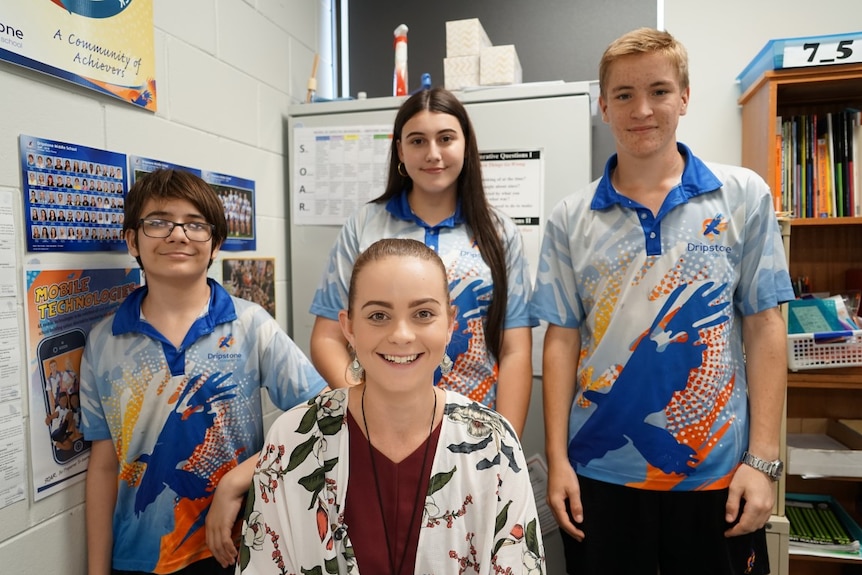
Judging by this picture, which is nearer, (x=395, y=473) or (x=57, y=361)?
(x=395, y=473)

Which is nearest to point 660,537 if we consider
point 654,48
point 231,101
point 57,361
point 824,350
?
point 824,350

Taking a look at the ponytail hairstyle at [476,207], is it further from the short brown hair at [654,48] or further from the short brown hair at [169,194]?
the short brown hair at [169,194]

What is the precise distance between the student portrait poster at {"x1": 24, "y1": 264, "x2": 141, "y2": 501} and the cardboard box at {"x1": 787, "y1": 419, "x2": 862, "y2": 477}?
2061mm

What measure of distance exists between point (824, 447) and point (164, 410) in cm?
210

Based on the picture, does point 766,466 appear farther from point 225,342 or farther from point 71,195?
point 71,195

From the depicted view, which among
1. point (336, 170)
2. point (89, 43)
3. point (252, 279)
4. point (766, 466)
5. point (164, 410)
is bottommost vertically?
point (766, 466)

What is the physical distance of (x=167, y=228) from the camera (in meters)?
1.24

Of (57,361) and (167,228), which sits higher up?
(167,228)

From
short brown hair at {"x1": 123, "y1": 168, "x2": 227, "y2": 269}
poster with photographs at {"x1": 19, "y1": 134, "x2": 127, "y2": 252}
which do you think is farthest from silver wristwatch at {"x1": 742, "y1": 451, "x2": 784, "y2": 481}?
poster with photographs at {"x1": 19, "y1": 134, "x2": 127, "y2": 252}

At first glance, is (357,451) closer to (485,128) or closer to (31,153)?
(31,153)

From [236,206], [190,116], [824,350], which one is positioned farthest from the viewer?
[236,206]

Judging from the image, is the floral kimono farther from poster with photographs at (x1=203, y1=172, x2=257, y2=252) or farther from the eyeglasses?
poster with photographs at (x1=203, y1=172, x2=257, y2=252)

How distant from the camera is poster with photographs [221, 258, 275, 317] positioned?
188 centimetres

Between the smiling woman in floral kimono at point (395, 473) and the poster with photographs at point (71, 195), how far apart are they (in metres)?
0.66
